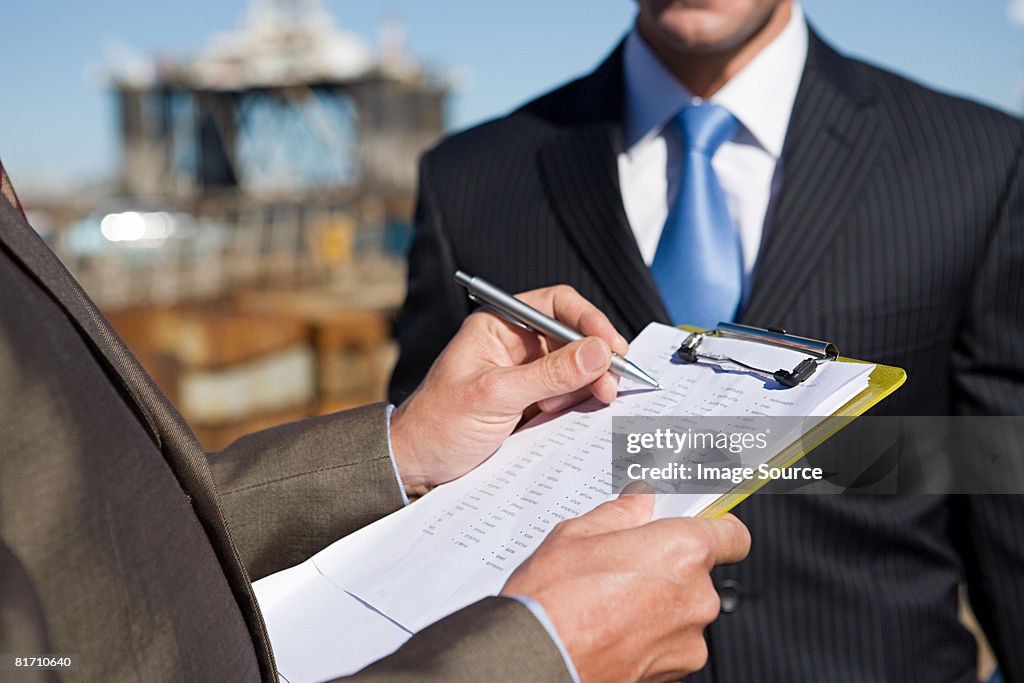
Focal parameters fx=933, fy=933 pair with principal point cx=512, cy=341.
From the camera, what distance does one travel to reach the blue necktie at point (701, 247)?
1992mm

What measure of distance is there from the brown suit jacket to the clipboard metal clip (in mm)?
554

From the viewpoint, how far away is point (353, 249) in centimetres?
1928

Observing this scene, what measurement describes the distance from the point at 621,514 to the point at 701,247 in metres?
1.00

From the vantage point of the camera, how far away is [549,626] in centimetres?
103

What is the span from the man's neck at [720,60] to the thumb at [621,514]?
1.28m

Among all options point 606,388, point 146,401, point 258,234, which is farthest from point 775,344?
point 258,234

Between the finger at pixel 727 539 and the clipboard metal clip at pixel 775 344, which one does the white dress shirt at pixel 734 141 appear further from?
the finger at pixel 727 539

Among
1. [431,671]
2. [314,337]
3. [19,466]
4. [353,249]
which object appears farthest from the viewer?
[353,249]

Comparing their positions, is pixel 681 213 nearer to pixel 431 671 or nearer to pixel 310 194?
pixel 431 671

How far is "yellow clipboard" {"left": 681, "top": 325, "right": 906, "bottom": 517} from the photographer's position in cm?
114

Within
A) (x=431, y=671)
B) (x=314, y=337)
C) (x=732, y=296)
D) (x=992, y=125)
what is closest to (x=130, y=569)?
(x=431, y=671)

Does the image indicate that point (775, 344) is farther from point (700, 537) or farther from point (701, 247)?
point (701, 247)

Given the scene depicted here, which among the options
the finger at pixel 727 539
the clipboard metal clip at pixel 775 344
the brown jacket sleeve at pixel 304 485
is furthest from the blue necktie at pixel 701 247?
the finger at pixel 727 539

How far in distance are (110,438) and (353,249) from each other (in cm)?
1872
